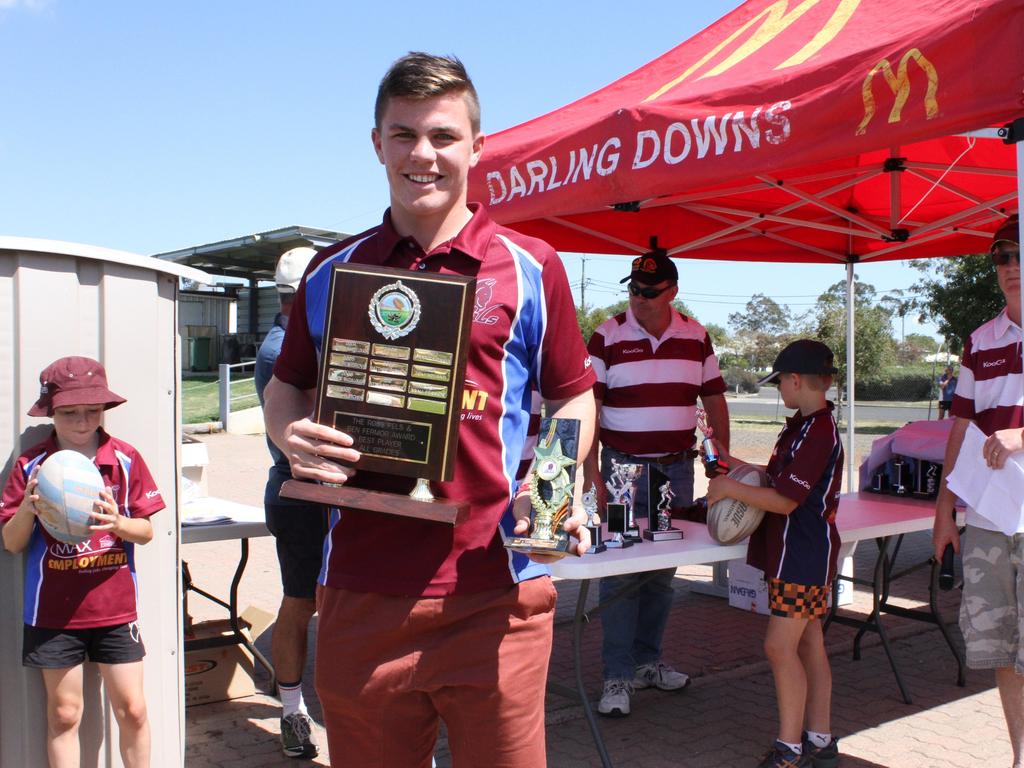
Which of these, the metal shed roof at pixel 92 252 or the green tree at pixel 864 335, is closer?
the metal shed roof at pixel 92 252

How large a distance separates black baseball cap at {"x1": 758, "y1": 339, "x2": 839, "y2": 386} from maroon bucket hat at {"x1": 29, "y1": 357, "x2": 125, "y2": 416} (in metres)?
2.51

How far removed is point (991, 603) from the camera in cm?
359

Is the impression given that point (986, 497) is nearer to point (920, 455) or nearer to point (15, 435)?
point (920, 455)

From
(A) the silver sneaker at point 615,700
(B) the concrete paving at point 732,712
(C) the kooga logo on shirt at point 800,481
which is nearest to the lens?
(C) the kooga logo on shirt at point 800,481

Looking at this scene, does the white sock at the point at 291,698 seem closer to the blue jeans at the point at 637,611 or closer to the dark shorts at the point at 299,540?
the dark shorts at the point at 299,540

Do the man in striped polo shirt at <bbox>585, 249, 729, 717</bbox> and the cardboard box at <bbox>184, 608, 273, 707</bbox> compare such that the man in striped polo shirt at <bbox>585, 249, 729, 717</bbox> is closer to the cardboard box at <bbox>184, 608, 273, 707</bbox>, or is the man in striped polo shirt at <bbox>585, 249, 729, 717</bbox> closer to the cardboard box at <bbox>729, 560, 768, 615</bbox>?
the cardboard box at <bbox>729, 560, 768, 615</bbox>

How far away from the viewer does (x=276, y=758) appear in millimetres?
4176

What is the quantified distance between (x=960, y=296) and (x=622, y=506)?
2520 centimetres

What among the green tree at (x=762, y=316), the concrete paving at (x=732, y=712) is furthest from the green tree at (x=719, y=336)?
the concrete paving at (x=732, y=712)

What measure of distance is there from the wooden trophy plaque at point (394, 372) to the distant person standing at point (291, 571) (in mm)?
2365

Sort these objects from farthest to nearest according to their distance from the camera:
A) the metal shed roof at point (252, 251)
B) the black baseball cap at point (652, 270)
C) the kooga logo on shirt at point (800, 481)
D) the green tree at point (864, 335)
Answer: the green tree at point (864, 335)
the metal shed roof at point (252, 251)
the black baseball cap at point (652, 270)
the kooga logo on shirt at point (800, 481)

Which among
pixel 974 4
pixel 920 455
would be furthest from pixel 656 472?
pixel 974 4

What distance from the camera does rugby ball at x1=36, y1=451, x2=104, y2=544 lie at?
2906mm

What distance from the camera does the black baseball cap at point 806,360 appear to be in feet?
12.7
